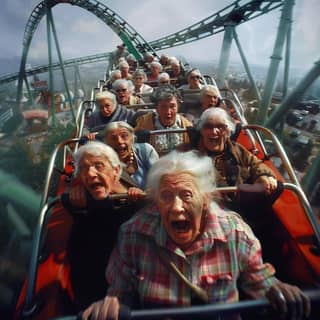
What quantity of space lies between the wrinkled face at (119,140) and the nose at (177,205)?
62cm

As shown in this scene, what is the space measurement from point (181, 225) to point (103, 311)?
310 millimetres

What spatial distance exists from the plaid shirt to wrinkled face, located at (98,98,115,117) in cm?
124

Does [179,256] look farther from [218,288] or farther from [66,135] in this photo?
[66,135]

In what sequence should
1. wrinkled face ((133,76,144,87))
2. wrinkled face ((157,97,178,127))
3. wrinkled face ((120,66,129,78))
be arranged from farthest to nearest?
wrinkled face ((120,66,129,78)) → wrinkled face ((133,76,144,87)) → wrinkled face ((157,97,178,127))

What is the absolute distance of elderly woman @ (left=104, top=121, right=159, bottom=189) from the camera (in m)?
1.36

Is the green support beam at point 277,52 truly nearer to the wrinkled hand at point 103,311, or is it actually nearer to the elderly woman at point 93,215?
the elderly woman at point 93,215

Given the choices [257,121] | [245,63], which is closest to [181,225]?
[257,121]

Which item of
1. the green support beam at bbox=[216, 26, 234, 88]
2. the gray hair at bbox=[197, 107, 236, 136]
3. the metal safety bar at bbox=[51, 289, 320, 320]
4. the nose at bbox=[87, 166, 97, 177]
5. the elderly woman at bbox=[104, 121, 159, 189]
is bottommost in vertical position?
the metal safety bar at bbox=[51, 289, 320, 320]

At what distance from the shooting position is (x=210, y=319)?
2.69 ft

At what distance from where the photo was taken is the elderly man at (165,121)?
1729 millimetres

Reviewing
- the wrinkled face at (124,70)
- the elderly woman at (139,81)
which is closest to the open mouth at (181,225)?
the elderly woman at (139,81)

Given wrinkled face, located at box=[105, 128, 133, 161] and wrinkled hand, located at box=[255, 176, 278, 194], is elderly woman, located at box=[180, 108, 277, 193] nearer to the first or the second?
wrinkled hand, located at box=[255, 176, 278, 194]

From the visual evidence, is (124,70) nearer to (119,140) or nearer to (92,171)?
(119,140)

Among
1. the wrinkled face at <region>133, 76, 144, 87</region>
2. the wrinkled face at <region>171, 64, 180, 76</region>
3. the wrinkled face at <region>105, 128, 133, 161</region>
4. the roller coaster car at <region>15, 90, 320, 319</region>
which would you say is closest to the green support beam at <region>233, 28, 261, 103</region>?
the wrinkled face at <region>171, 64, 180, 76</region>
